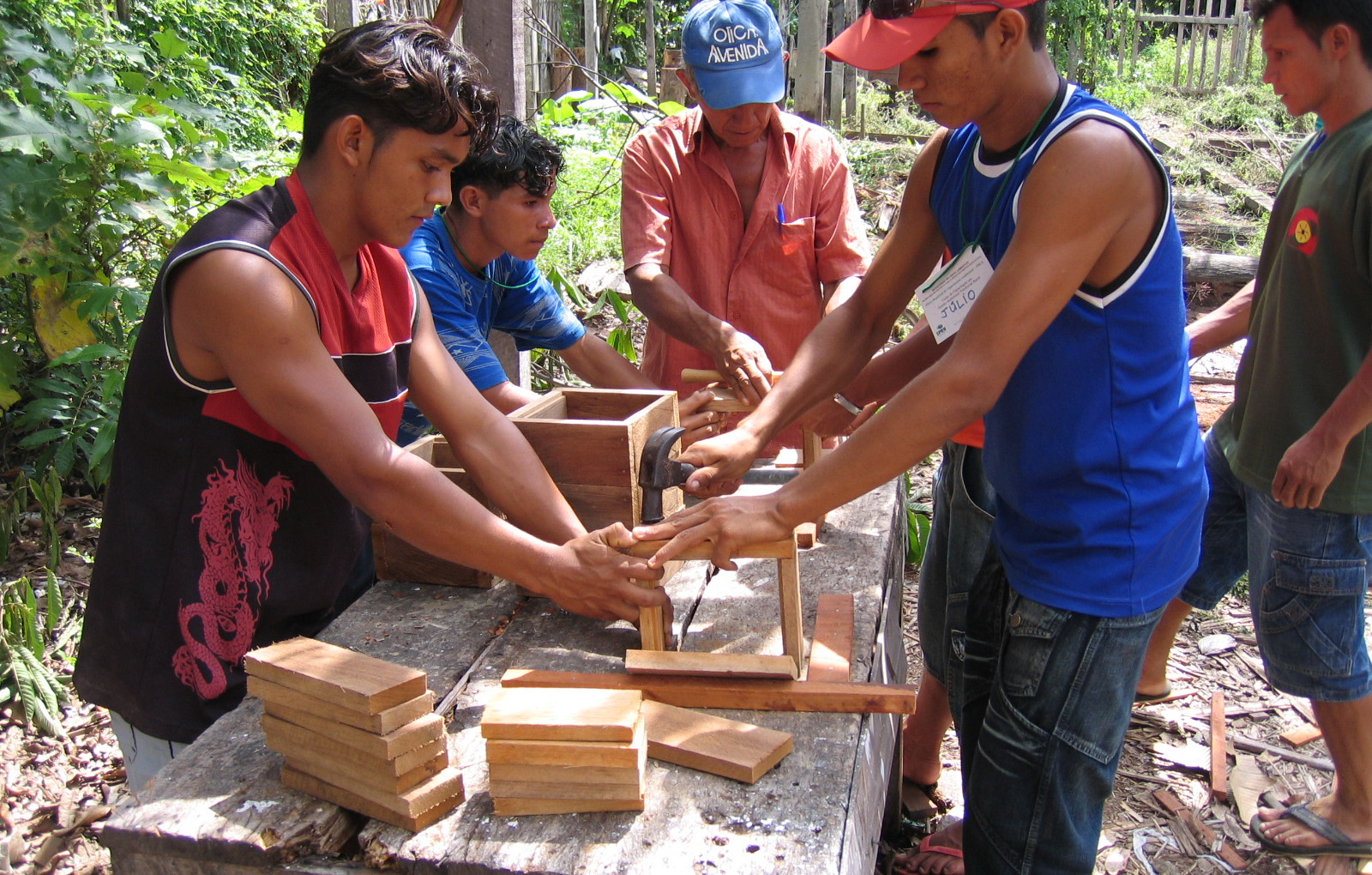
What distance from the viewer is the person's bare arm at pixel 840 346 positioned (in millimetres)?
2314

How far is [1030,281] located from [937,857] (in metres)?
1.76

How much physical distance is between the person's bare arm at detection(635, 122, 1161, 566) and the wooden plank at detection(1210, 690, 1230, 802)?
2.32 meters

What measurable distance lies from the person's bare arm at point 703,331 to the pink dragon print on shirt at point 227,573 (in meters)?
1.31

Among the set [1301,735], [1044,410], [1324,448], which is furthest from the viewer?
[1301,735]

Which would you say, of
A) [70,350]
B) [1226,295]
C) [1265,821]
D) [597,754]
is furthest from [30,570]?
[1226,295]

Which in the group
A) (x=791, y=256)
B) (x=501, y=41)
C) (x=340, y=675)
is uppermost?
(x=501, y=41)

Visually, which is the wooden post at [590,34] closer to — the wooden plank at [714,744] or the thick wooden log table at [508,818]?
the thick wooden log table at [508,818]

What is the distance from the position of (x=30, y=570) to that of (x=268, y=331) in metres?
3.00

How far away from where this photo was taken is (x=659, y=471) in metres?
2.21

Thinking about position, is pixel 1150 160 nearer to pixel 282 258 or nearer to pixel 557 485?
pixel 557 485

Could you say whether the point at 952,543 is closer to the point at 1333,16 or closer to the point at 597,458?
the point at 597,458

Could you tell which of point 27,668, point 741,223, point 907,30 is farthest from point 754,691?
point 27,668

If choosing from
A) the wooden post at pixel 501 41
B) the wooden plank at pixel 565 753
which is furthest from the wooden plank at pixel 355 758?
the wooden post at pixel 501 41

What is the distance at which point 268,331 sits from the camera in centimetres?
179
